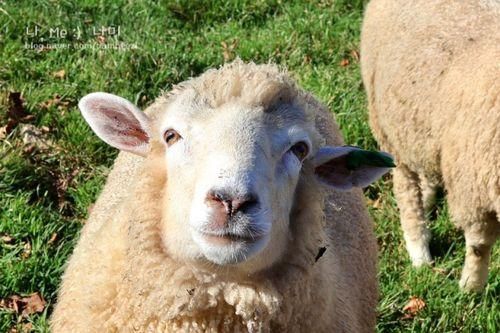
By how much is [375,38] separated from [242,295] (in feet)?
10.7

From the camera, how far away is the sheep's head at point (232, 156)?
7.32ft

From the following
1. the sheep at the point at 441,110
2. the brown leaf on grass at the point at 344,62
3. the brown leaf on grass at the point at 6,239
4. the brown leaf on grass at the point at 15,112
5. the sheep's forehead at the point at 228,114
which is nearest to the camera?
the sheep's forehead at the point at 228,114

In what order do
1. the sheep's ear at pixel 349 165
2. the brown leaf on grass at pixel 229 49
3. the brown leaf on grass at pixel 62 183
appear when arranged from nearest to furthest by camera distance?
1. the sheep's ear at pixel 349 165
2. the brown leaf on grass at pixel 62 183
3. the brown leaf on grass at pixel 229 49

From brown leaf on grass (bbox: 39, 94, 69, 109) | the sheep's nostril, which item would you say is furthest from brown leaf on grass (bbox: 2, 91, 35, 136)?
the sheep's nostril

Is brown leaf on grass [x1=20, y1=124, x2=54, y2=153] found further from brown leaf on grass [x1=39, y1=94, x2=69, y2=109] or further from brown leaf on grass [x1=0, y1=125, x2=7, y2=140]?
brown leaf on grass [x1=39, y1=94, x2=69, y2=109]

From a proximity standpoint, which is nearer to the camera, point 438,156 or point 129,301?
point 129,301

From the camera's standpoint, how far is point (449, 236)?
5.17m

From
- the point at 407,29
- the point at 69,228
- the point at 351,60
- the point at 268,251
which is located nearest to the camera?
the point at 268,251

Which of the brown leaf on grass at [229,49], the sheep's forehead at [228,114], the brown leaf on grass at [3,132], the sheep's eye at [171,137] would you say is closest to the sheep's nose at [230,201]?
the sheep's forehead at [228,114]

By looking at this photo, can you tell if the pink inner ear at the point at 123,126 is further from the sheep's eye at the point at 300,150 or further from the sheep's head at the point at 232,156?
the sheep's eye at the point at 300,150

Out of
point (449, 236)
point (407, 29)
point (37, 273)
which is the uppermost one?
point (407, 29)

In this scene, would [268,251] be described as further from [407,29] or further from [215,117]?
[407,29]

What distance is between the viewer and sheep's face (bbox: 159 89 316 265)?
2.21 meters

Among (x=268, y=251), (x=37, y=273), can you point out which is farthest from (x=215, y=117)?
(x=37, y=273)
